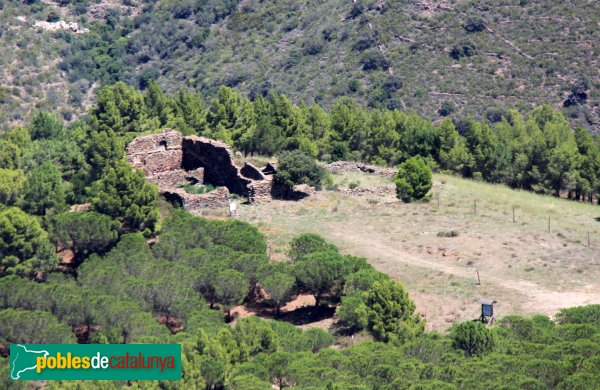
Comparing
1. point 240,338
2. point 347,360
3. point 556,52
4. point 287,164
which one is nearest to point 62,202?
point 287,164

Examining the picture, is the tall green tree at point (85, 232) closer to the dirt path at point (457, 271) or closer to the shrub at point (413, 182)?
the dirt path at point (457, 271)

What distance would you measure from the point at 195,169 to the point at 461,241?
16098mm

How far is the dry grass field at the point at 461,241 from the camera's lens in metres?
43.6

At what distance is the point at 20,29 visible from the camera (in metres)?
116

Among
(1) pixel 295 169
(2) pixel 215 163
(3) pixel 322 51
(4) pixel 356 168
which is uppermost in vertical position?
(3) pixel 322 51

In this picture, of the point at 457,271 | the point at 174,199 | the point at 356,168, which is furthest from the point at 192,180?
the point at 457,271

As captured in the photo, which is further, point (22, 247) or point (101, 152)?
point (101, 152)

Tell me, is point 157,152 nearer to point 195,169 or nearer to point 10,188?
Result: point 195,169

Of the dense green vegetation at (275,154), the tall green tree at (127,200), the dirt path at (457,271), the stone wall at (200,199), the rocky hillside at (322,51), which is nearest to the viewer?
the dense green vegetation at (275,154)

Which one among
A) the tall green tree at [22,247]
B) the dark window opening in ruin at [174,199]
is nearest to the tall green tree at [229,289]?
the tall green tree at [22,247]

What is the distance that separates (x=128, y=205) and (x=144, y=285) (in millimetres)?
7726

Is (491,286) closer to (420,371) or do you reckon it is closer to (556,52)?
(420,371)
